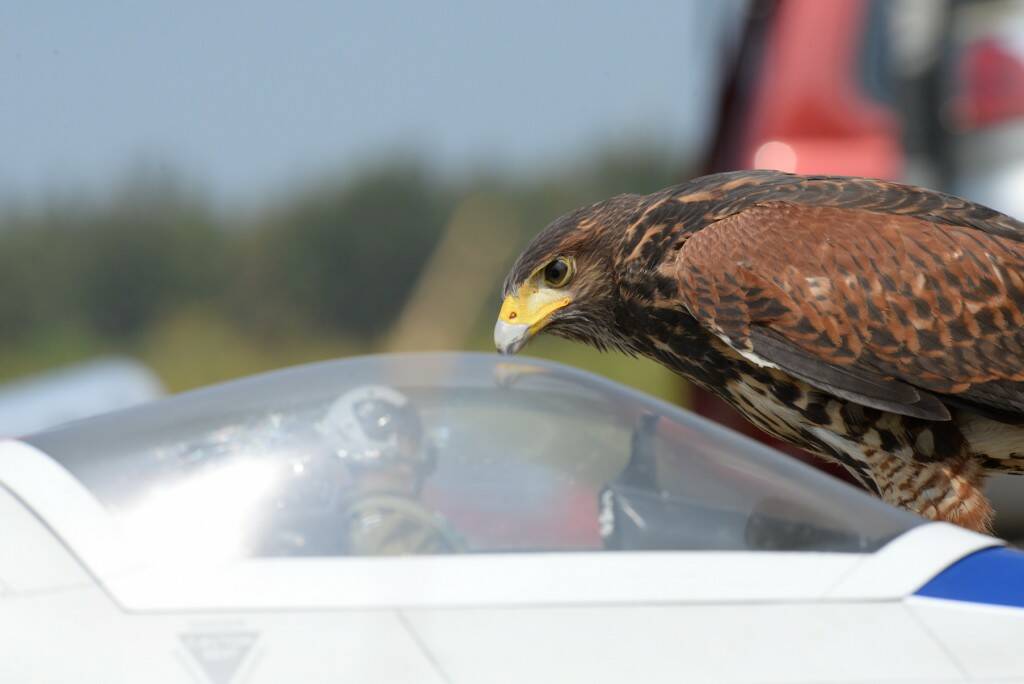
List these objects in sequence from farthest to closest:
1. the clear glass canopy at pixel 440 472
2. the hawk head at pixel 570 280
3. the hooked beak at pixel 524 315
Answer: the hawk head at pixel 570 280 < the hooked beak at pixel 524 315 < the clear glass canopy at pixel 440 472

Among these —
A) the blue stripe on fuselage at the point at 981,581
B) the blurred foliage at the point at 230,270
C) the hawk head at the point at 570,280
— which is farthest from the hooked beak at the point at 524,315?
the blurred foliage at the point at 230,270

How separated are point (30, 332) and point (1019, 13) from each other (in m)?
12.8

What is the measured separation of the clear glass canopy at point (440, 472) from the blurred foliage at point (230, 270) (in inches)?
396

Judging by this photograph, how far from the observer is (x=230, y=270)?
58.3ft

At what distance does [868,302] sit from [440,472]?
137 centimetres

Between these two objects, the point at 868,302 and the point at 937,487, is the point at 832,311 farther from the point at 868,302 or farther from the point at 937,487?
the point at 937,487

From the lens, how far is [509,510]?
199 cm

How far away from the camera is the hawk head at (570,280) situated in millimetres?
3207

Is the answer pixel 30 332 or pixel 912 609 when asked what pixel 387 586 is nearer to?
pixel 912 609

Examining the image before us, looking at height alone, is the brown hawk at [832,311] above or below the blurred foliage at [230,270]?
above

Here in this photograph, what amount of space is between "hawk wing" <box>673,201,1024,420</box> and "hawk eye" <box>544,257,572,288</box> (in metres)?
0.31

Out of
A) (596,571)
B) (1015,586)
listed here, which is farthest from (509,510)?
(1015,586)

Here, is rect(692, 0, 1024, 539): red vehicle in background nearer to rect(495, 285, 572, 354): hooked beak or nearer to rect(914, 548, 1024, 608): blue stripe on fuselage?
rect(495, 285, 572, 354): hooked beak

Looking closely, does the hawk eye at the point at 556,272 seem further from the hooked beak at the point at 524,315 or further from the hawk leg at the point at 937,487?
the hawk leg at the point at 937,487
